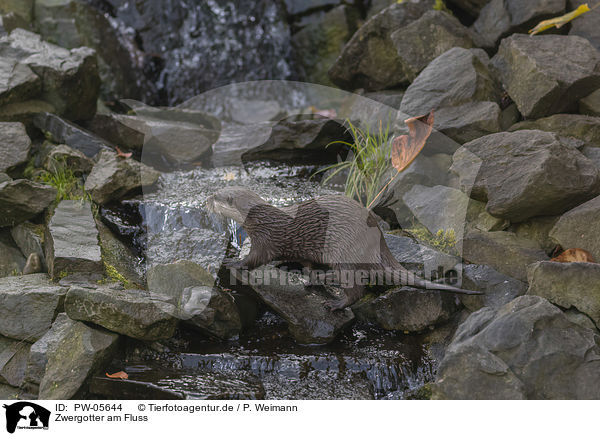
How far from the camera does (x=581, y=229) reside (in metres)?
2.84

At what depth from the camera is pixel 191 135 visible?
4977mm

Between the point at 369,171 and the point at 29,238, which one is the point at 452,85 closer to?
the point at 369,171

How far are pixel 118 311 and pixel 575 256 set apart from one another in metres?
2.44

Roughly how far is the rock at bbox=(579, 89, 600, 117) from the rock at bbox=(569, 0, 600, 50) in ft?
2.31

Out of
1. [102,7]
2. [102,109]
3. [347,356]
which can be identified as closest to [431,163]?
[347,356]

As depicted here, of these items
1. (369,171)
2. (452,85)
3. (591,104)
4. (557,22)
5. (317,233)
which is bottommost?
(369,171)

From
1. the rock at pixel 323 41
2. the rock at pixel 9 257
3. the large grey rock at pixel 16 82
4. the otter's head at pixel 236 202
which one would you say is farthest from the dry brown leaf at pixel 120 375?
the rock at pixel 323 41

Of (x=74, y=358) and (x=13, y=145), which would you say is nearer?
(x=74, y=358)

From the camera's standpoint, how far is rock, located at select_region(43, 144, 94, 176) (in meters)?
4.10

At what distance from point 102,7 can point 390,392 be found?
639cm

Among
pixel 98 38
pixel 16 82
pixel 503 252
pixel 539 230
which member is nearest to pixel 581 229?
pixel 539 230

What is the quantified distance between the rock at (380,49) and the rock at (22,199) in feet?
10.8

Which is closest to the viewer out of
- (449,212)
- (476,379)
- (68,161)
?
(476,379)

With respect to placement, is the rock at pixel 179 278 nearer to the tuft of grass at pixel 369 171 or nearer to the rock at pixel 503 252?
the tuft of grass at pixel 369 171
